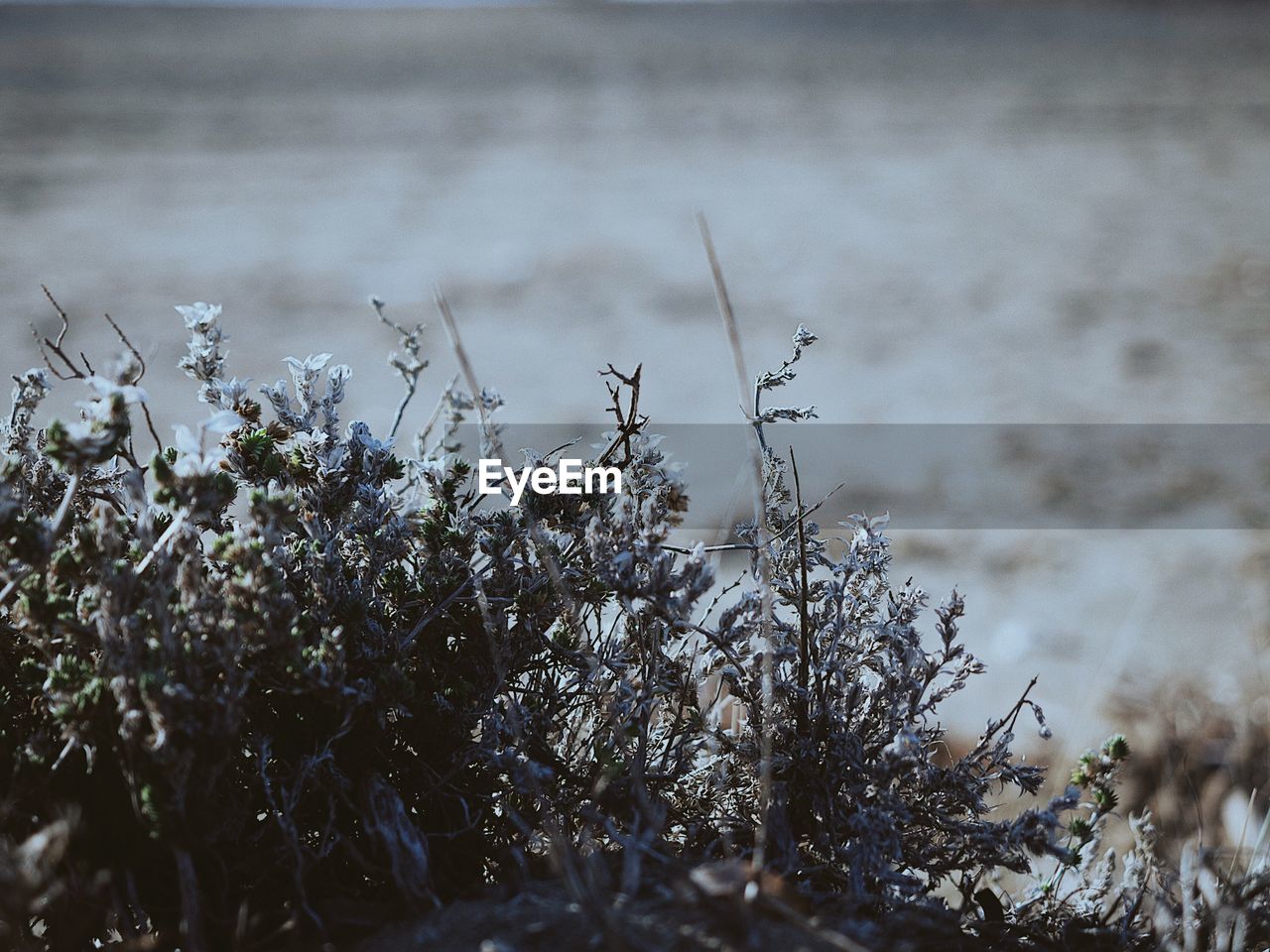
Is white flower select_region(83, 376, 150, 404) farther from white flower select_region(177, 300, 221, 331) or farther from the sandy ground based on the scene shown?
the sandy ground

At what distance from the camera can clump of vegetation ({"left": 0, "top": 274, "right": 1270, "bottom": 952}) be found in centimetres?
180

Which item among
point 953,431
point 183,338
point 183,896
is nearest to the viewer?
point 183,896

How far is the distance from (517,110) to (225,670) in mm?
19158

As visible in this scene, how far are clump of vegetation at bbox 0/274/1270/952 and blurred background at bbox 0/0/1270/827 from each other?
196 centimetres

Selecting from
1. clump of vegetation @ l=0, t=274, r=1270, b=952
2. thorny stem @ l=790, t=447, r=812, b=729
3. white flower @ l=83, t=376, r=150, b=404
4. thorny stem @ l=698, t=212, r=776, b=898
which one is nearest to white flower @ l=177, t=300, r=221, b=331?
clump of vegetation @ l=0, t=274, r=1270, b=952

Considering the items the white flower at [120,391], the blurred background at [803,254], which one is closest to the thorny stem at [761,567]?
the white flower at [120,391]

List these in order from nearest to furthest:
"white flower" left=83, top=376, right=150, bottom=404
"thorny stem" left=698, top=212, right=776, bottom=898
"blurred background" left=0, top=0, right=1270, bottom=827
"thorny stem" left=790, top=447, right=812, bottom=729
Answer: "white flower" left=83, top=376, right=150, bottom=404, "thorny stem" left=698, top=212, right=776, bottom=898, "thorny stem" left=790, top=447, right=812, bottom=729, "blurred background" left=0, top=0, right=1270, bottom=827

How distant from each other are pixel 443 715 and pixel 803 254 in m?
10.1

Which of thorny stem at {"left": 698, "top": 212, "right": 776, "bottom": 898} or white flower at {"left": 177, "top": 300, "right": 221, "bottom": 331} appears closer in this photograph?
thorny stem at {"left": 698, "top": 212, "right": 776, "bottom": 898}

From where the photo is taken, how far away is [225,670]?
180 cm

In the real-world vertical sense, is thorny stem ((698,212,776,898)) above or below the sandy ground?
below

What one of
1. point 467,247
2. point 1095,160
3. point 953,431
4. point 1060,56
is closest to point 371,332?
point 467,247

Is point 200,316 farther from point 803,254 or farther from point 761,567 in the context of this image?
point 803,254

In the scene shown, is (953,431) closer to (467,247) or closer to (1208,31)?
(467,247)
